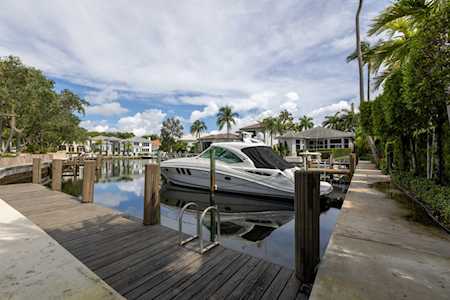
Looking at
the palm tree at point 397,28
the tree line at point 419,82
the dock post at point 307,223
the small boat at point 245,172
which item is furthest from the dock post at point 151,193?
the palm tree at point 397,28

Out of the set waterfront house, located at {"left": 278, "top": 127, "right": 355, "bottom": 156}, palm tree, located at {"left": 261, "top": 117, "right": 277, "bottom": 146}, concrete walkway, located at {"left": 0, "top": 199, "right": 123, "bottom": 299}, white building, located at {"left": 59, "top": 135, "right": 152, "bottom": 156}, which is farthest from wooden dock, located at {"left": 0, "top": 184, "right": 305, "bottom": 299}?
white building, located at {"left": 59, "top": 135, "right": 152, "bottom": 156}

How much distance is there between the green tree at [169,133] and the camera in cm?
4828

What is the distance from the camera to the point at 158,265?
2.63m

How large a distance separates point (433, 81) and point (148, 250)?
5371mm

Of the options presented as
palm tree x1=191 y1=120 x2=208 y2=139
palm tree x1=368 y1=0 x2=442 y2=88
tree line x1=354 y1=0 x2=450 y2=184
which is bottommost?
tree line x1=354 y1=0 x2=450 y2=184

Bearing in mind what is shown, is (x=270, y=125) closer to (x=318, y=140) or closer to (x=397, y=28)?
(x=318, y=140)

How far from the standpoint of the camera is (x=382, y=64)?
8453 millimetres

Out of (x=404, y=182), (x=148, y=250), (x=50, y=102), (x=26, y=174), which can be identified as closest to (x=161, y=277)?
(x=148, y=250)

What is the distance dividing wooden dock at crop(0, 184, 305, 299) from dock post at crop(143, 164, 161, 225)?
193 millimetres

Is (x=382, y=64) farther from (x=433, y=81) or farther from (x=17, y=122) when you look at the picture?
(x=17, y=122)

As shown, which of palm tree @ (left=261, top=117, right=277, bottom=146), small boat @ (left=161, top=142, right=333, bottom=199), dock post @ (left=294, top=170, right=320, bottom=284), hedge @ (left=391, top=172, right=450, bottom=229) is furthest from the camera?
palm tree @ (left=261, top=117, right=277, bottom=146)

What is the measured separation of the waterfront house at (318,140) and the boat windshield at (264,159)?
1950cm

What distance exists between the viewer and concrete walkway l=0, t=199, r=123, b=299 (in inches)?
71.0

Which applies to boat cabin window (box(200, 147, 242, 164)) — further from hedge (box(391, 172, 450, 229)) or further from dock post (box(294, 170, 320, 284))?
dock post (box(294, 170, 320, 284))
